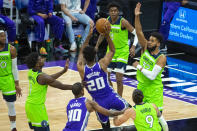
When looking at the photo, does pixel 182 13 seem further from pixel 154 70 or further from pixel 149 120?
pixel 149 120

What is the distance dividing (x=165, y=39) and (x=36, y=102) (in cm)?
932

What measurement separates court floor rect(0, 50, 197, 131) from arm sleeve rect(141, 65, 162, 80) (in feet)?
5.10

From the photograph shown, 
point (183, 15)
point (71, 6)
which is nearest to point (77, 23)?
point (71, 6)

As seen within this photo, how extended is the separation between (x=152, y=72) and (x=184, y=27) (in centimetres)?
791

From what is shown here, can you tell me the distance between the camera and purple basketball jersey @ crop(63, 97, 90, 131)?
24.0 feet

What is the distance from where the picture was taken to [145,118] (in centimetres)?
739

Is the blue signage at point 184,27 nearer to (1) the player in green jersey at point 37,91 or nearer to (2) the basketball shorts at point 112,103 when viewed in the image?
(2) the basketball shorts at point 112,103

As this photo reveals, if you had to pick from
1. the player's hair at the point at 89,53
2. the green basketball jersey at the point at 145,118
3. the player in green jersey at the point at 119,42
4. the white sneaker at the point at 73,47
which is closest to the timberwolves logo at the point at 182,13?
the white sneaker at the point at 73,47

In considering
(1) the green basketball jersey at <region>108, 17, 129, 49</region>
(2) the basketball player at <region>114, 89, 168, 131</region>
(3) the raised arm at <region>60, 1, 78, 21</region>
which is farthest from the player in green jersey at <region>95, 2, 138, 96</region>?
(3) the raised arm at <region>60, 1, 78, 21</region>

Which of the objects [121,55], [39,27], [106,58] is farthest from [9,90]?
[39,27]

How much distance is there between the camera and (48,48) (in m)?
16.3

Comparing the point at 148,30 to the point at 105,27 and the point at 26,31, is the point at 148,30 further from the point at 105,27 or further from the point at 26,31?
the point at 105,27

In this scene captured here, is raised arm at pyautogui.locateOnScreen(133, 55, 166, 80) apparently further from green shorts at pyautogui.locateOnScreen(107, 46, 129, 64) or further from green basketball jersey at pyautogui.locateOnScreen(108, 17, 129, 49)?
green basketball jersey at pyautogui.locateOnScreen(108, 17, 129, 49)

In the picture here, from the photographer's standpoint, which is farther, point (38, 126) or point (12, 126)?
point (12, 126)
